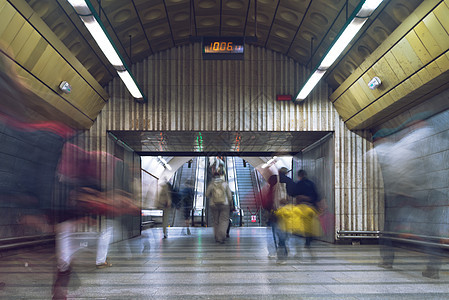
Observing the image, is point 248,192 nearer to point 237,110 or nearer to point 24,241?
point 237,110

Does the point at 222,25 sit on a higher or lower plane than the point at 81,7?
higher

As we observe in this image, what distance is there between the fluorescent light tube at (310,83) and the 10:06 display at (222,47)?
5.92 feet

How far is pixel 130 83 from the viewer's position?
387 inches

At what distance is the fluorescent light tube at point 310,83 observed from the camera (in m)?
9.14

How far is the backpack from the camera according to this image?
1092 centimetres

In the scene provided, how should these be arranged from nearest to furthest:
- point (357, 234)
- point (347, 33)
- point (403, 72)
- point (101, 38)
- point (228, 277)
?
point (228, 277) < point (347, 33) < point (101, 38) < point (403, 72) < point (357, 234)

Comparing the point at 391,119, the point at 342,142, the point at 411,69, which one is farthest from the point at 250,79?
the point at 411,69

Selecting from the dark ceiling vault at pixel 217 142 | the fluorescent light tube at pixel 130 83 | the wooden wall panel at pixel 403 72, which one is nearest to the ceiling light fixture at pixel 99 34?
the fluorescent light tube at pixel 130 83

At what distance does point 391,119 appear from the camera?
10.5m

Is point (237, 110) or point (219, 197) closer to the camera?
point (219, 197)

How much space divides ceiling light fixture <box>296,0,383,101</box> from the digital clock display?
1.61m

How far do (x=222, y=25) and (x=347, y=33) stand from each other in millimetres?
4416

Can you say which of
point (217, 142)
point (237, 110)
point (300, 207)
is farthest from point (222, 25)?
point (300, 207)

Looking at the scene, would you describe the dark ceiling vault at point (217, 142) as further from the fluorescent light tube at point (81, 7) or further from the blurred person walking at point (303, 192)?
the fluorescent light tube at point (81, 7)
